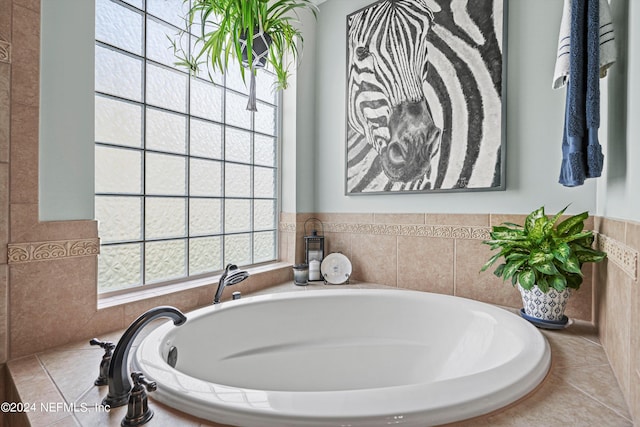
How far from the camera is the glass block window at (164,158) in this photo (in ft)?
4.79

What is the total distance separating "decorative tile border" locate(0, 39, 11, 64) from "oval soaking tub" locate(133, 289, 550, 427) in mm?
1042

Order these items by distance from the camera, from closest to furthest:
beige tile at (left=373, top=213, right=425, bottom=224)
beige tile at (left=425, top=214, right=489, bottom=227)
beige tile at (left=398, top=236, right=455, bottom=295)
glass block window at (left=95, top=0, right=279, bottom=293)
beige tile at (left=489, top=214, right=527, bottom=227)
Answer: glass block window at (left=95, top=0, right=279, bottom=293), beige tile at (left=489, top=214, right=527, bottom=227), beige tile at (left=425, top=214, right=489, bottom=227), beige tile at (left=398, top=236, right=455, bottom=295), beige tile at (left=373, top=213, right=425, bottom=224)

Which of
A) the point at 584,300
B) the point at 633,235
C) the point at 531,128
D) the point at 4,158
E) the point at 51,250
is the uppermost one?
the point at 531,128

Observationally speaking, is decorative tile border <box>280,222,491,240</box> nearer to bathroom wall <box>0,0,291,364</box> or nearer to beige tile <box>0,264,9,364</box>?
bathroom wall <box>0,0,291,364</box>

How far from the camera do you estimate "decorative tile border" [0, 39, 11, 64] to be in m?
1.05

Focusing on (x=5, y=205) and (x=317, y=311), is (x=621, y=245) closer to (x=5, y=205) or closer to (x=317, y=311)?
(x=317, y=311)

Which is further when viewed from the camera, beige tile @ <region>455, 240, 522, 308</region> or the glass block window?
beige tile @ <region>455, 240, 522, 308</region>

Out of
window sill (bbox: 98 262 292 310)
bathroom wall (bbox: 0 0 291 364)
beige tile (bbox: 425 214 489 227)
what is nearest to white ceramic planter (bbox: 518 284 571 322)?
beige tile (bbox: 425 214 489 227)

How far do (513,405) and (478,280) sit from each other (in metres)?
1.03

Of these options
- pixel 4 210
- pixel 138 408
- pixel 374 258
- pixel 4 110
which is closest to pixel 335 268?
pixel 374 258

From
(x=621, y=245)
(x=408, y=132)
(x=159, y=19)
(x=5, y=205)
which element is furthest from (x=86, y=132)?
(x=621, y=245)

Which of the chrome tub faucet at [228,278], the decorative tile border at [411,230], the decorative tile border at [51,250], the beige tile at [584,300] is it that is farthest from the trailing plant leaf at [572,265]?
the decorative tile border at [51,250]

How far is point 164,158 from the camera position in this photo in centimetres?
168

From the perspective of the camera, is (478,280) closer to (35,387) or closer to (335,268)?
(335,268)
